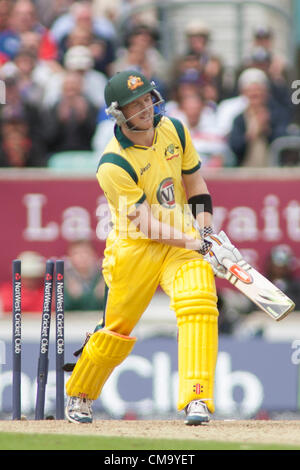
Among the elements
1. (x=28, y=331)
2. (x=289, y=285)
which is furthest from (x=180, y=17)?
(x=28, y=331)

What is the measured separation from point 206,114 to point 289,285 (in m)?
2.24

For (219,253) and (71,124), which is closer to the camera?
(219,253)

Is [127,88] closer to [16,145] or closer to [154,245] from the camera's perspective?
[154,245]

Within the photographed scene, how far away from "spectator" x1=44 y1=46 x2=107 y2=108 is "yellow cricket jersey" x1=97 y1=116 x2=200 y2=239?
5136 millimetres

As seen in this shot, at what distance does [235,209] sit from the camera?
11.0 metres

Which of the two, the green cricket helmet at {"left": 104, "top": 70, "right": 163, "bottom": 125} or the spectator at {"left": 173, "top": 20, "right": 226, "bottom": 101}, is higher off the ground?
the spectator at {"left": 173, "top": 20, "right": 226, "bottom": 101}

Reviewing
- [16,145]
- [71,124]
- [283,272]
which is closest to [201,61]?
[71,124]

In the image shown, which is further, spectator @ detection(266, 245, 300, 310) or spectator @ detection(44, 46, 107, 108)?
spectator @ detection(44, 46, 107, 108)

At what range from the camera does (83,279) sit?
10.4 metres

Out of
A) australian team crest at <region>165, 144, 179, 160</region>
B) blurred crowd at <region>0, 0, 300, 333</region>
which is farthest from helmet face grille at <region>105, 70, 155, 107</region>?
blurred crowd at <region>0, 0, 300, 333</region>

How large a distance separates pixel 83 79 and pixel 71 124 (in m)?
0.71

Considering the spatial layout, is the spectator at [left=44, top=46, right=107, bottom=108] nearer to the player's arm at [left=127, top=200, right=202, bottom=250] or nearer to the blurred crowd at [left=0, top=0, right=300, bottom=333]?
the blurred crowd at [left=0, top=0, right=300, bottom=333]

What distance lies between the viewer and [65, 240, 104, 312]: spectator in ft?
33.5

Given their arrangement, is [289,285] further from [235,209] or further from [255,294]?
[255,294]
